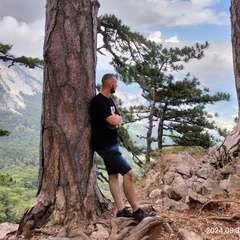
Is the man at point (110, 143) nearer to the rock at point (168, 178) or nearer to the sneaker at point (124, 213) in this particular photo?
the sneaker at point (124, 213)

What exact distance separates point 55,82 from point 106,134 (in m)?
0.81

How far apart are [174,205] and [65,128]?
67.9 inches

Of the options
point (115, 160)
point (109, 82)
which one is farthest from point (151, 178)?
point (109, 82)

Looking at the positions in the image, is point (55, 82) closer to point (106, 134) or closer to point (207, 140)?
point (106, 134)

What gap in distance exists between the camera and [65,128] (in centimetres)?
327

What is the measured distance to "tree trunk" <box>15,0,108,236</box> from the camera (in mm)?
3238

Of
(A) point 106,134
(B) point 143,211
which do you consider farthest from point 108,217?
(A) point 106,134

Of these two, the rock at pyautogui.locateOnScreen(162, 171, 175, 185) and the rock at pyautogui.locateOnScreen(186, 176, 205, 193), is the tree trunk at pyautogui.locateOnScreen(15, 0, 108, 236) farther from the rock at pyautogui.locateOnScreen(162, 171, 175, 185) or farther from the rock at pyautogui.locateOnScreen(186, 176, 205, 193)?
the rock at pyautogui.locateOnScreen(162, 171, 175, 185)

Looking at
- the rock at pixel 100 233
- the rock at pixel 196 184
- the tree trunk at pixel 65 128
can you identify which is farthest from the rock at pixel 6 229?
the rock at pixel 196 184

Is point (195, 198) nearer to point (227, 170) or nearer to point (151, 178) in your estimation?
point (227, 170)

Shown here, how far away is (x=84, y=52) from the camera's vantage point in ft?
11.0

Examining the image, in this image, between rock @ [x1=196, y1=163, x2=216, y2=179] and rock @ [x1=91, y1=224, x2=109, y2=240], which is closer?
rock @ [x1=91, y1=224, x2=109, y2=240]

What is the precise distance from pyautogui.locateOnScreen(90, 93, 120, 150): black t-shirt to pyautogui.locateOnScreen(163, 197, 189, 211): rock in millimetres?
1204
